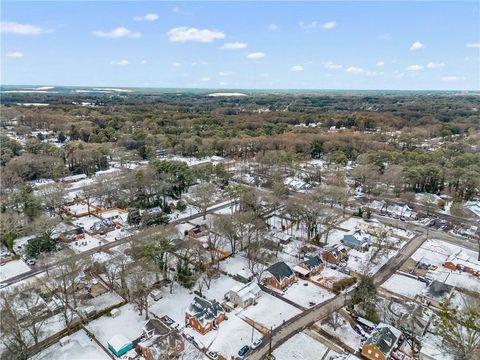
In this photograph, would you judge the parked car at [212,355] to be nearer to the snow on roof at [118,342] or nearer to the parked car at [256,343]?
the parked car at [256,343]

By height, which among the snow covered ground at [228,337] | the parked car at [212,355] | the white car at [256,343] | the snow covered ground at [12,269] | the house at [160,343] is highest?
the house at [160,343]

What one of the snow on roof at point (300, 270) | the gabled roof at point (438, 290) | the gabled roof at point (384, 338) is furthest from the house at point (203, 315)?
the gabled roof at point (438, 290)

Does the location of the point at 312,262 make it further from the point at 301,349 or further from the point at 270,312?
the point at 301,349

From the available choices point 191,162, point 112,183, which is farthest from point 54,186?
point 191,162

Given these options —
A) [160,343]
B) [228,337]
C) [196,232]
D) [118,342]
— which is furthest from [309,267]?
[118,342]

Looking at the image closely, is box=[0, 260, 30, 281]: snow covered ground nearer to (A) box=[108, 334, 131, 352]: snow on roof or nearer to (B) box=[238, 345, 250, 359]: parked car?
(A) box=[108, 334, 131, 352]: snow on roof

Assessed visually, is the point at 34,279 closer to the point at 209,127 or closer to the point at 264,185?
the point at 264,185

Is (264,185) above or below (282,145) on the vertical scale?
below
